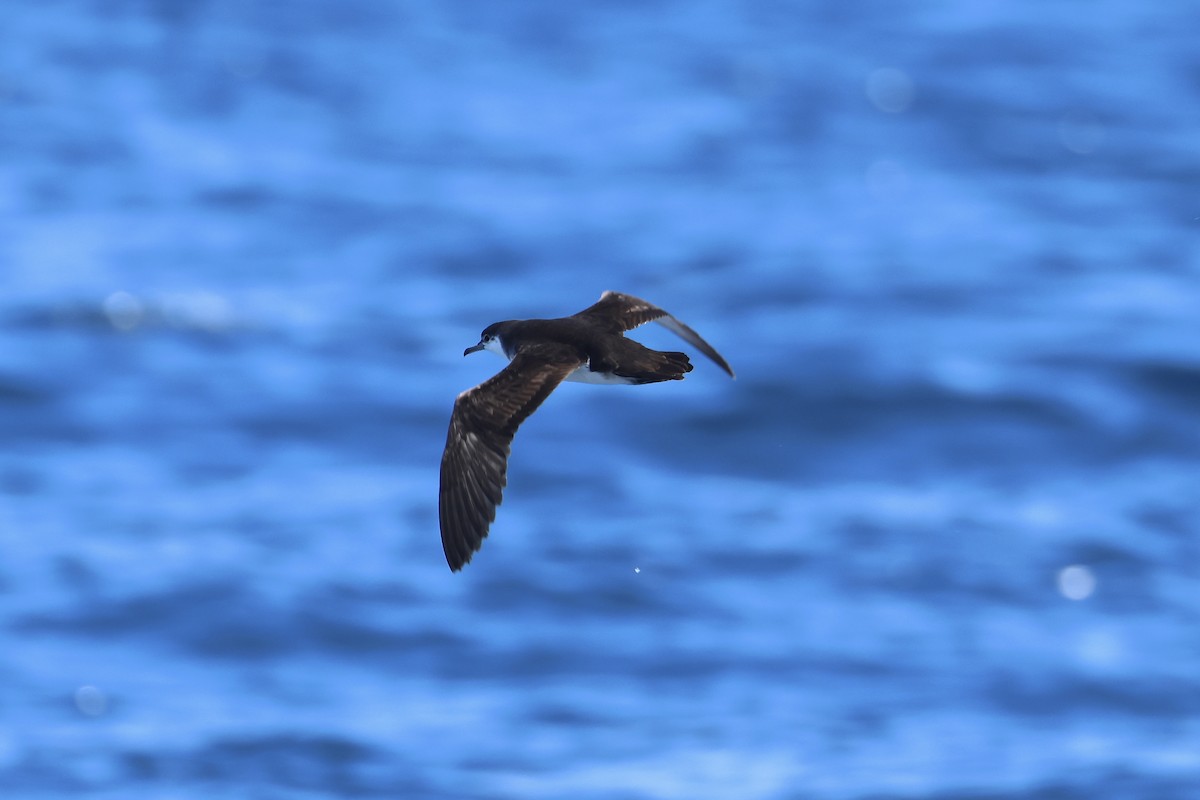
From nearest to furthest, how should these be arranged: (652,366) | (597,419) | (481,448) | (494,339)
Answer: (481,448), (652,366), (494,339), (597,419)

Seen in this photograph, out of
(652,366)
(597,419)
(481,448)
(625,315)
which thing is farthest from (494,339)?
A: (597,419)

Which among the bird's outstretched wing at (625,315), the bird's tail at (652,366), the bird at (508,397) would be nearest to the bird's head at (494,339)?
the bird at (508,397)

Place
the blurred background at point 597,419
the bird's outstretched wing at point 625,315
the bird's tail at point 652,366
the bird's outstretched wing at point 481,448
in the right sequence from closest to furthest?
the bird's outstretched wing at point 481,448
the bird's tail at point 652,366
the bird's outstretched wing at point 625,315
the blurred background at point 597,419

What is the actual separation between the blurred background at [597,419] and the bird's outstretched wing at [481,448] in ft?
27.2

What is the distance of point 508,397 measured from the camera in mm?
7707

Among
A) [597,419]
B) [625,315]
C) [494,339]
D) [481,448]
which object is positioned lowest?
[481,448]

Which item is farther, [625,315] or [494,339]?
[625,315]

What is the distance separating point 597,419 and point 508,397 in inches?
563

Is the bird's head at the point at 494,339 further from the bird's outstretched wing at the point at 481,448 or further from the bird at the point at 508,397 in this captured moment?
the bird's outstretched wing at the point at 481,448

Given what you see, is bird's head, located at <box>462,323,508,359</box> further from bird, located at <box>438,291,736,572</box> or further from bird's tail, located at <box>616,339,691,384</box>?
bird's tail, located at <box>616,339,691,384</box>

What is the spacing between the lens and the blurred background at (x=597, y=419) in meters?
16.8

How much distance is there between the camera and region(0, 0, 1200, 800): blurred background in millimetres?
16766

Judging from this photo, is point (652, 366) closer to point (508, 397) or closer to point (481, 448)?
point (508, 397)

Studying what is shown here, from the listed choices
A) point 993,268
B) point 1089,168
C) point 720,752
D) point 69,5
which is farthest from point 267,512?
point 69,5
